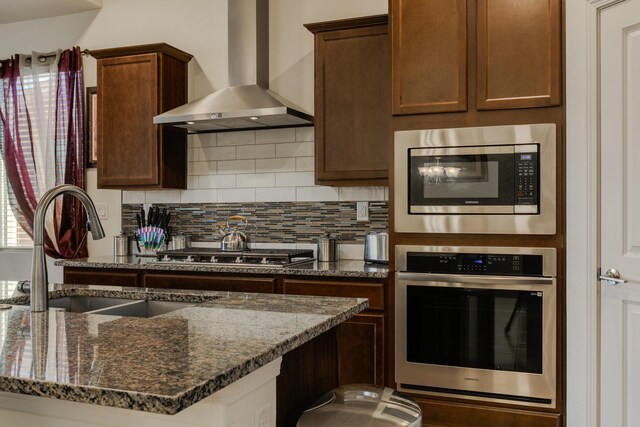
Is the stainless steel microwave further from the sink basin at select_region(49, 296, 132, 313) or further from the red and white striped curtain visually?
the red and white striped curtain

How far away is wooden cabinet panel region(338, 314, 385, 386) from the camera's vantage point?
303 cm

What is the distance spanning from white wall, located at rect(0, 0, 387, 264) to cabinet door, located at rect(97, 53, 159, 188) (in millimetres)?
363

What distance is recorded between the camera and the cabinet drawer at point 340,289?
303 cm

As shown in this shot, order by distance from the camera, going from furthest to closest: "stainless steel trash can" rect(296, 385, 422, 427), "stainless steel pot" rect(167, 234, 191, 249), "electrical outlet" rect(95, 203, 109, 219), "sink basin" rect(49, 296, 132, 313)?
"electrical outlet" rect(95, 203, 109, 219) < "stainless steel pot" rect(167, 234, 191, 249) < "sink basin" rect(49, 296, 132, 313) < "stainless steel trash can" rect(296, 385, 422, 427)

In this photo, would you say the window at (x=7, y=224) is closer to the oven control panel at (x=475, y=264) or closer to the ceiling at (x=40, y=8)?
the ceiling at (x=40, y=8)

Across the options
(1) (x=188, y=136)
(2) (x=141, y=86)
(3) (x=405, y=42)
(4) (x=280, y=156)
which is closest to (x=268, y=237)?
(4) (x=280, y=156)

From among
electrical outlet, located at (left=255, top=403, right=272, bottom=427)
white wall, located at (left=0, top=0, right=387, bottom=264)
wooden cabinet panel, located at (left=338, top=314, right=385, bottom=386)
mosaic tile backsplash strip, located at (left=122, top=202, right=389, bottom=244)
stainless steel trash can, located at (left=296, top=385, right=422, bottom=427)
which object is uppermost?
white wall, located at (left=0, top=0, right=387, bottom=264)

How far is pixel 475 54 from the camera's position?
2879 millimetres

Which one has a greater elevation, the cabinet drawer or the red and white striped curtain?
the red and white striped curtain

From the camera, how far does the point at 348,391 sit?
167cm

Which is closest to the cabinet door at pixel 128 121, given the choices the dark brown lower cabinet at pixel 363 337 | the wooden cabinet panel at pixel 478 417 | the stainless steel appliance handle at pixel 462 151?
Answer: the dark brown lower cabinet at pixel 363 337

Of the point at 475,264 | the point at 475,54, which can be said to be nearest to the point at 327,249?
the point at 475,264
